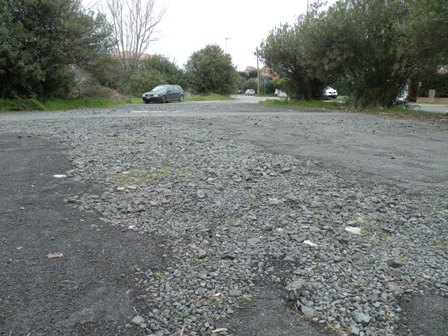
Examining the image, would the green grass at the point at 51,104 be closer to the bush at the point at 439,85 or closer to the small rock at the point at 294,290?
the small rock at the point at 294,290

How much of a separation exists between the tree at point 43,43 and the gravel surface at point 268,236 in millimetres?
12484

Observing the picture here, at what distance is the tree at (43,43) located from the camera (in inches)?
603

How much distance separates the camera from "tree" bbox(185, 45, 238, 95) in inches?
1719

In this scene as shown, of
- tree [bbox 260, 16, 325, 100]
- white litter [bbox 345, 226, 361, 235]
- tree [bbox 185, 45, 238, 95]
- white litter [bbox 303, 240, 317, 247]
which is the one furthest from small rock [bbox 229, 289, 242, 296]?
tree [bbox 185, 45, 238, 95]

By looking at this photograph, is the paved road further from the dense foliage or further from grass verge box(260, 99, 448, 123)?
the dense foliage

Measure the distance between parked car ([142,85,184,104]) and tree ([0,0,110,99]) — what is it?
27.7ft

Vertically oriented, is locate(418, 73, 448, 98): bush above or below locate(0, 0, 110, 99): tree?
below

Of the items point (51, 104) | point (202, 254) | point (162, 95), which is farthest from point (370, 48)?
point (202, 254)

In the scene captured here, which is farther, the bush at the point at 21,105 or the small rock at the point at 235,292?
the bush at the point at 21,105

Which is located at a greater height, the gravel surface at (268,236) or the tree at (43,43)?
the tree at (43,43)

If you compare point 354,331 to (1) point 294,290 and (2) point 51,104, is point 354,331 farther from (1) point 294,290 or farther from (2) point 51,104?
(2) point 51,104

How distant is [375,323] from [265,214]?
61.5 inches

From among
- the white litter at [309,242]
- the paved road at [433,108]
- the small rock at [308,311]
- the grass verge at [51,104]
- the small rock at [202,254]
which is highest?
the grass verge at [51,104]

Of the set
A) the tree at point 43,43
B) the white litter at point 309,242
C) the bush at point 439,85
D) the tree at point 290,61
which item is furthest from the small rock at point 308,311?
the bush at point 439,85
